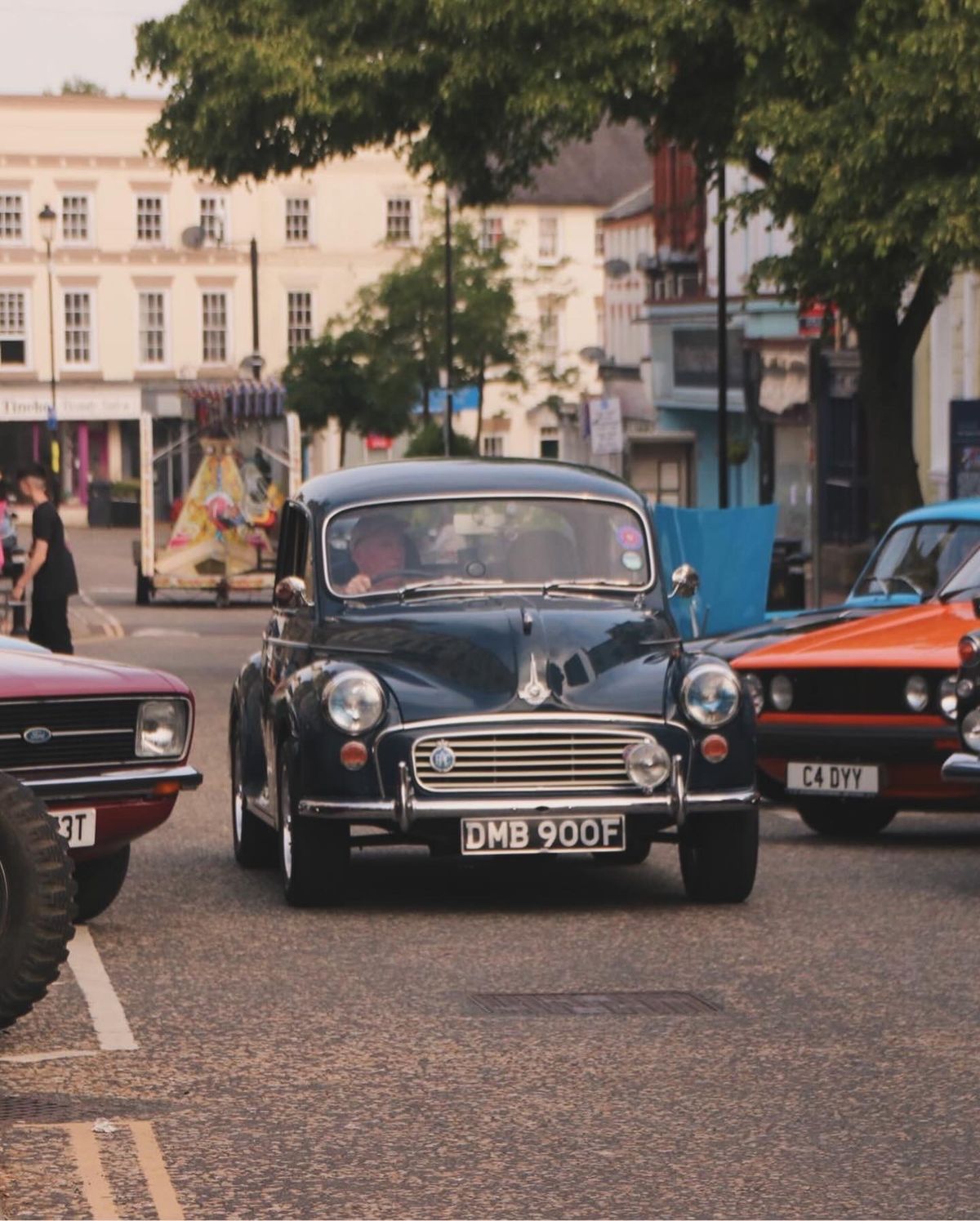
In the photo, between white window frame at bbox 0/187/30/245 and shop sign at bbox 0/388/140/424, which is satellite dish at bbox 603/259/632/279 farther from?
white window frame at bbox 0/187/30/245

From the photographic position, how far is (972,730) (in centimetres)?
1167

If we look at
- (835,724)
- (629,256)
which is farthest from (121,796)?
(629,256)

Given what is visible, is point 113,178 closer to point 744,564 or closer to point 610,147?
point 610,147

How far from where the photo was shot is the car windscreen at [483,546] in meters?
12.0

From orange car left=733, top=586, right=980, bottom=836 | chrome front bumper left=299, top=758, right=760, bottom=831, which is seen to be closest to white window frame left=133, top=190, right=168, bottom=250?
orange car left=733, top=586, right=980, bottom=836

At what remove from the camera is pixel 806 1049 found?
805 cm

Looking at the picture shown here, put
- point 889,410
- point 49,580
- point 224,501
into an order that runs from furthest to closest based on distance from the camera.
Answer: point 224,501, point 889,410, point 49,580

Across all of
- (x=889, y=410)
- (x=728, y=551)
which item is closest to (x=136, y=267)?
(x=889, y=410)

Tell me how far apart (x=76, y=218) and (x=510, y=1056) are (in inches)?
3238

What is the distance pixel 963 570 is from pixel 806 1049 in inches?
262

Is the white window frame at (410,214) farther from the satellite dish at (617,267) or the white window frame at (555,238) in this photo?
→ the satellite dish at (617,267)

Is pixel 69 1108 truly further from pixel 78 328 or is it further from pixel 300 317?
pixel 300 317

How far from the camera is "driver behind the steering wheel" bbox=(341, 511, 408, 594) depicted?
1198cm

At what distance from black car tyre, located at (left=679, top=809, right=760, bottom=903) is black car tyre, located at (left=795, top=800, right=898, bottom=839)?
2.96 m
